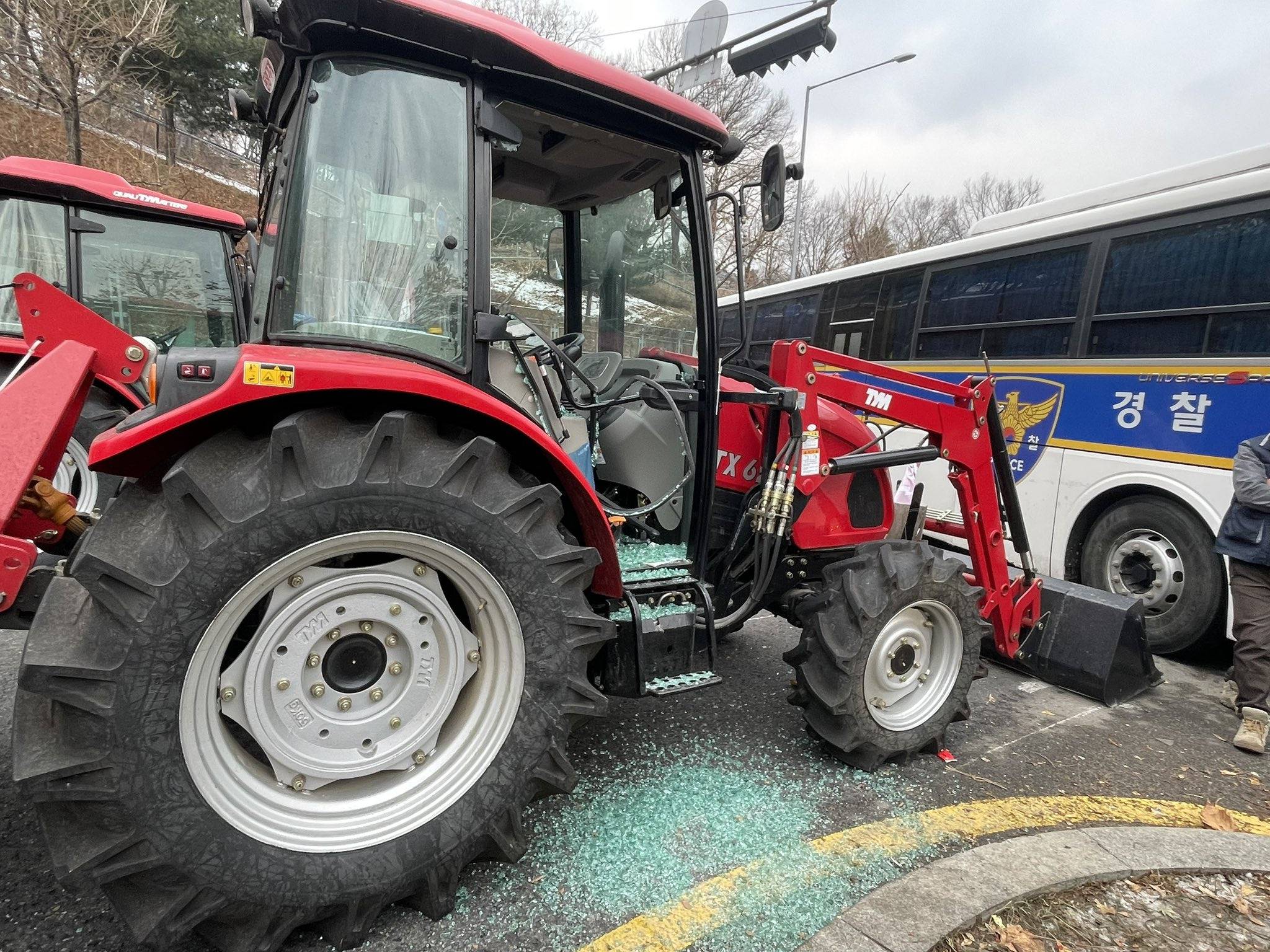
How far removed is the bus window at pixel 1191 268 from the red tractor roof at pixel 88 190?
643cm

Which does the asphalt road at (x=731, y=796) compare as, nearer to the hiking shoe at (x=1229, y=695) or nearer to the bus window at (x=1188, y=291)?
A: the hiking shoe at (x=1229, y=695)

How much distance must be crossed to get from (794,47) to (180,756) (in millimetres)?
6990

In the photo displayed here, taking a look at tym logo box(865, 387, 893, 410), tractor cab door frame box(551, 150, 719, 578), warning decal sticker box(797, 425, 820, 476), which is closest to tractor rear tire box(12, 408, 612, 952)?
tractor cab door frame box(551, 150, 719, 578)

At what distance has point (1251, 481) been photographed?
3.38m

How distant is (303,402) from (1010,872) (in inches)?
99.1

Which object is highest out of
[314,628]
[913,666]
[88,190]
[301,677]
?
[88,190]

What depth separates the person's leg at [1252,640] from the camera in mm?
3371

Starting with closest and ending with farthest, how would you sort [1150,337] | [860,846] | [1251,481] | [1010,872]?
1. [1010,872]
2. [860,846]
3. [1251,481]
4. [1150,337]

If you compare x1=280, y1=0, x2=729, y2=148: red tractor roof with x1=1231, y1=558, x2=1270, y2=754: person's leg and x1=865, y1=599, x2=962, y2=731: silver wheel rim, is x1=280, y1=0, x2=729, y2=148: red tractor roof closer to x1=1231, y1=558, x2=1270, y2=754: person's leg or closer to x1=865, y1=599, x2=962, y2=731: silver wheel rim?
x1=865, y1=599, x2=962, y2=731: silver wheel rim

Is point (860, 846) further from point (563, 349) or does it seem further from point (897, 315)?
point (897, 315)

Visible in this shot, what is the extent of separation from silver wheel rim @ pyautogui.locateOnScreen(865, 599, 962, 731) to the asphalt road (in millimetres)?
231

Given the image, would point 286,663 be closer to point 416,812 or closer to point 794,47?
point 416,812

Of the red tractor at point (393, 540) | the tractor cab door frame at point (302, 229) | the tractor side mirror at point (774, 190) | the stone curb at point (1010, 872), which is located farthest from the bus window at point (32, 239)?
the stone curb at point (1010, 872)

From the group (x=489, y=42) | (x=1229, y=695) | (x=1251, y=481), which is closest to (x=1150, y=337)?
(x=1251, y=481)
